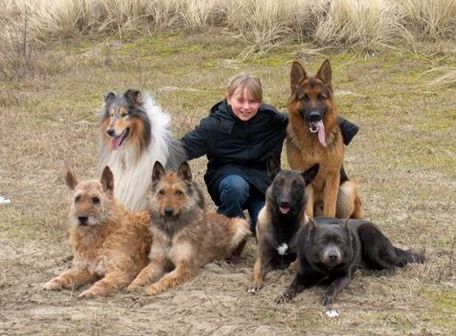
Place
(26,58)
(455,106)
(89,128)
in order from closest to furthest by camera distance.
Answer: (89,128) < (455,106) < (26,58)

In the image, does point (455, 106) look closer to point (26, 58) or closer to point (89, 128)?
point (89, 128)

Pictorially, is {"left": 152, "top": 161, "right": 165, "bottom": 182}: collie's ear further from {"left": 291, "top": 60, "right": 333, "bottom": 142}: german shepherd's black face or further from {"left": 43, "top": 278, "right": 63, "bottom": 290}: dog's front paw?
{"left": 291, "top": 60, "right": 333, "bottom": 142}: german shepherd's black face

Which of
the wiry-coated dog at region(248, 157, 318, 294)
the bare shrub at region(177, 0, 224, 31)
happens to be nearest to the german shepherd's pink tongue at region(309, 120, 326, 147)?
the wiry-coated dog at region(248, 157, 318, 294)

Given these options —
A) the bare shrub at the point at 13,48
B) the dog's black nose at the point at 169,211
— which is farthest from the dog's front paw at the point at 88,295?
the bare shrub at the point at 13,48

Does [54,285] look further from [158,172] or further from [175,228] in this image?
[158,172]

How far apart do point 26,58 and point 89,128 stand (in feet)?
15.1

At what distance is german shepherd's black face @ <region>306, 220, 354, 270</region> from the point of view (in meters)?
5.67

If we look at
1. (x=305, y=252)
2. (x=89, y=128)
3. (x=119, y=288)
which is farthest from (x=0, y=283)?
(x=89, y=128)

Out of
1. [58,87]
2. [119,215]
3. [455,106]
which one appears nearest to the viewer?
[119,215]

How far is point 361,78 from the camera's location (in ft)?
47.5

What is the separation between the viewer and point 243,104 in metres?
7.18

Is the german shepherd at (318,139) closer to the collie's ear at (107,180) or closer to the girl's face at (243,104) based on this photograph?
the girl's face at (243,104)

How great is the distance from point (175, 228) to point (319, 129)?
1602 millimetres

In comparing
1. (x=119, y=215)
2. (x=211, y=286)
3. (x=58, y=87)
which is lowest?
(x=211, y=286)
